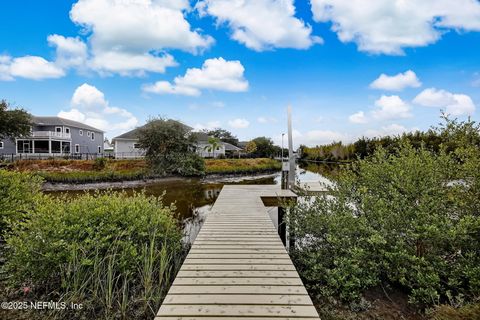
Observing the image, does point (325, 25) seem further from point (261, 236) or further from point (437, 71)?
point (261, 236)

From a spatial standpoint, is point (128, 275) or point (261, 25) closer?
point (128, 275)

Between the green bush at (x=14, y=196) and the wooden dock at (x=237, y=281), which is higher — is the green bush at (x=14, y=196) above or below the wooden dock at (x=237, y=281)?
above

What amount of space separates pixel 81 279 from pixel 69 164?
70.6 feet

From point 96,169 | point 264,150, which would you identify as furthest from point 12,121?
point 264,150

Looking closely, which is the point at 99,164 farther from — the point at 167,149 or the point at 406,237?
the point at 406,237

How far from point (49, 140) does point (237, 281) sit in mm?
36688

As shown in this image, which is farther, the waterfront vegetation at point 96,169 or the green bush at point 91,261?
the waterfront vegetation at point 96,169

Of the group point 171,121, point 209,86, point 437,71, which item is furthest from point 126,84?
point 437,71

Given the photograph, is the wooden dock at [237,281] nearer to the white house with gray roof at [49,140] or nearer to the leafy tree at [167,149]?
the leafy tree at [167,149]

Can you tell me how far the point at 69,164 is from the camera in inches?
850

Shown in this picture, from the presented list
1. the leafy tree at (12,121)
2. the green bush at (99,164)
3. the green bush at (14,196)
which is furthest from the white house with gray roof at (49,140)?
the green bush at (14,196)

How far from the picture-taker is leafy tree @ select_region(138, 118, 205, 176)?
20469mm

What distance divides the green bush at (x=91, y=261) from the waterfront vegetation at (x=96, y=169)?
1361cm

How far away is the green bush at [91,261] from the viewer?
3459 millimetres
